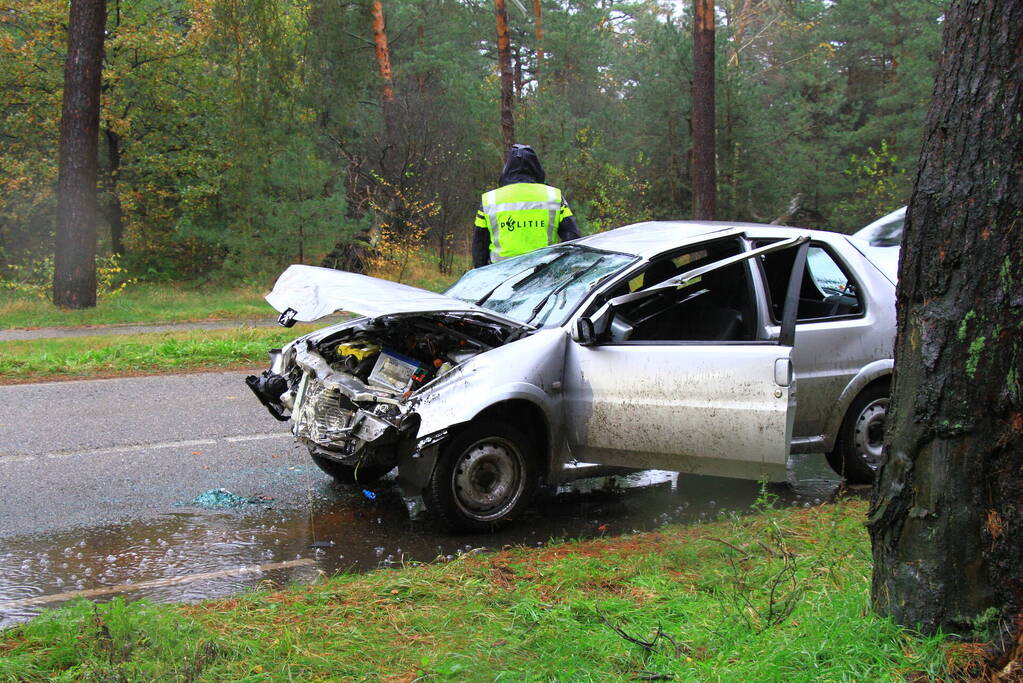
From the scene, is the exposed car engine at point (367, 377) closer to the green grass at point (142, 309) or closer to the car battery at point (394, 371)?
the car battery at point (394, 371)

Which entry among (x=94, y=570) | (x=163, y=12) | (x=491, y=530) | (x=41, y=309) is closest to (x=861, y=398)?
(x=491, y=530)

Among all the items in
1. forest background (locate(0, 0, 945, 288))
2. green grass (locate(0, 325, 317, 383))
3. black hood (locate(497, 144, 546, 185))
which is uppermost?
forest background (locate(0, 0, 945, 288))

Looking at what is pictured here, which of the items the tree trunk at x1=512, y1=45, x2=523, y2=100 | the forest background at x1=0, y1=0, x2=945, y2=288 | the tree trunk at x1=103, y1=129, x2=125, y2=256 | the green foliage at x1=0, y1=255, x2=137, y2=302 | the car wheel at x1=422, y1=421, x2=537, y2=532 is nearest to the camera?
the car wheel at x1=422, y1=421, x2=537, y2=532

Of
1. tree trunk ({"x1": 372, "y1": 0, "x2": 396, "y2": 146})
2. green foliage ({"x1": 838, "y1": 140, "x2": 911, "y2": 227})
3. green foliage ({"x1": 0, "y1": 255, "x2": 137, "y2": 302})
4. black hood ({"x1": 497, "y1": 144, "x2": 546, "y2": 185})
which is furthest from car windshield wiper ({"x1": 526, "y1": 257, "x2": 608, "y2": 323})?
green foliage ({"x1": 838, "y1": 140, "x2": 911, "y2": 227})

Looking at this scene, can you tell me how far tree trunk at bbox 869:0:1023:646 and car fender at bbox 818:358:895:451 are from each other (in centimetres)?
302

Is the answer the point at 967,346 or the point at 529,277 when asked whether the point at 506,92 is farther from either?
the point at 967,346

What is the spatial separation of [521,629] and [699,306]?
342 cm

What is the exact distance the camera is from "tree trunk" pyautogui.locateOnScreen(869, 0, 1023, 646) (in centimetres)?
311

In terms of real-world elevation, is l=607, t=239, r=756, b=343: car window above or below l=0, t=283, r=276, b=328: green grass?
above

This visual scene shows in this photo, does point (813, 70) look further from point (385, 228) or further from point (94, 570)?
point (94, 570)

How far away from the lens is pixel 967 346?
3158 millimetres

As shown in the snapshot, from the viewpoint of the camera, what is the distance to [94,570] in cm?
493

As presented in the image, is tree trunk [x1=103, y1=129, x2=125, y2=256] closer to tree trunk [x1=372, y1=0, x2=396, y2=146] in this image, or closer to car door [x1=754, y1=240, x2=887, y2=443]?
tree trunk [x1=372, y1=0, x2=396, y2=146]

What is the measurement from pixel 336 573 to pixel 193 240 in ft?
73.2
